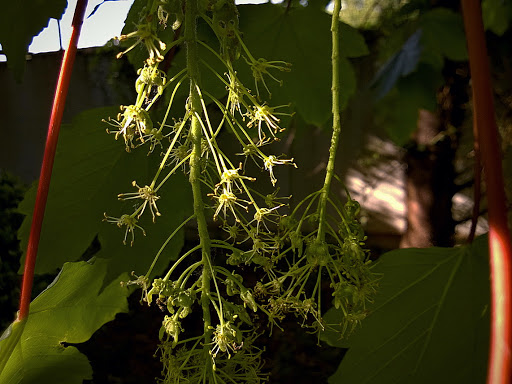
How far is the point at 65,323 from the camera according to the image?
502 millimetres

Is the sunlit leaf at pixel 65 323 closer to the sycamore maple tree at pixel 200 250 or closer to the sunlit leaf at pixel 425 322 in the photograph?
the sycamore maple tree at pixel 200 250

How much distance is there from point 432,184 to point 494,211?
2.07 meters

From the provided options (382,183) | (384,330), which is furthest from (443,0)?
(382,183)

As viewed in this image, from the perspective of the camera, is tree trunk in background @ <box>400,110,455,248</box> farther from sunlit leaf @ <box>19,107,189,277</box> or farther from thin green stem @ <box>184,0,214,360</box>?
thin green stem @ <box>184,0,214,360</box>

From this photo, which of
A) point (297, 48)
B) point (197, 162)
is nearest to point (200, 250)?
point (197, 162)

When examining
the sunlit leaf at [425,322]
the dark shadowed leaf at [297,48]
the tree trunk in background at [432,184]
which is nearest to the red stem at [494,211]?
the sunlit leaf at [425,322]

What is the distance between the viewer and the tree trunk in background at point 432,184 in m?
2.15

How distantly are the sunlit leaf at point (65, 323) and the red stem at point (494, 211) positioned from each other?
0.34 meters

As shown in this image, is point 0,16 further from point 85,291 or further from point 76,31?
point 85,291

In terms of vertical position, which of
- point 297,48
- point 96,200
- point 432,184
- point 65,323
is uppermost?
point 297,48

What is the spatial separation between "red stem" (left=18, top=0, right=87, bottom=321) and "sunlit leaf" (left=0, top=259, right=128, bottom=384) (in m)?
0.08

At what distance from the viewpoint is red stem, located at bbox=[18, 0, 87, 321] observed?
0.39m

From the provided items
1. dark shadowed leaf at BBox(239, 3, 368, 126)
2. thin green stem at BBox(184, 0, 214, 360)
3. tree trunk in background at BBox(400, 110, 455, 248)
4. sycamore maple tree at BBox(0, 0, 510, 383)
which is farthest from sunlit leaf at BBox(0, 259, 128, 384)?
tree trunk in background at BBox(400, 110, 455, 248)

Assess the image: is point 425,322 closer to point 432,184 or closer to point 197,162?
point 197,162
